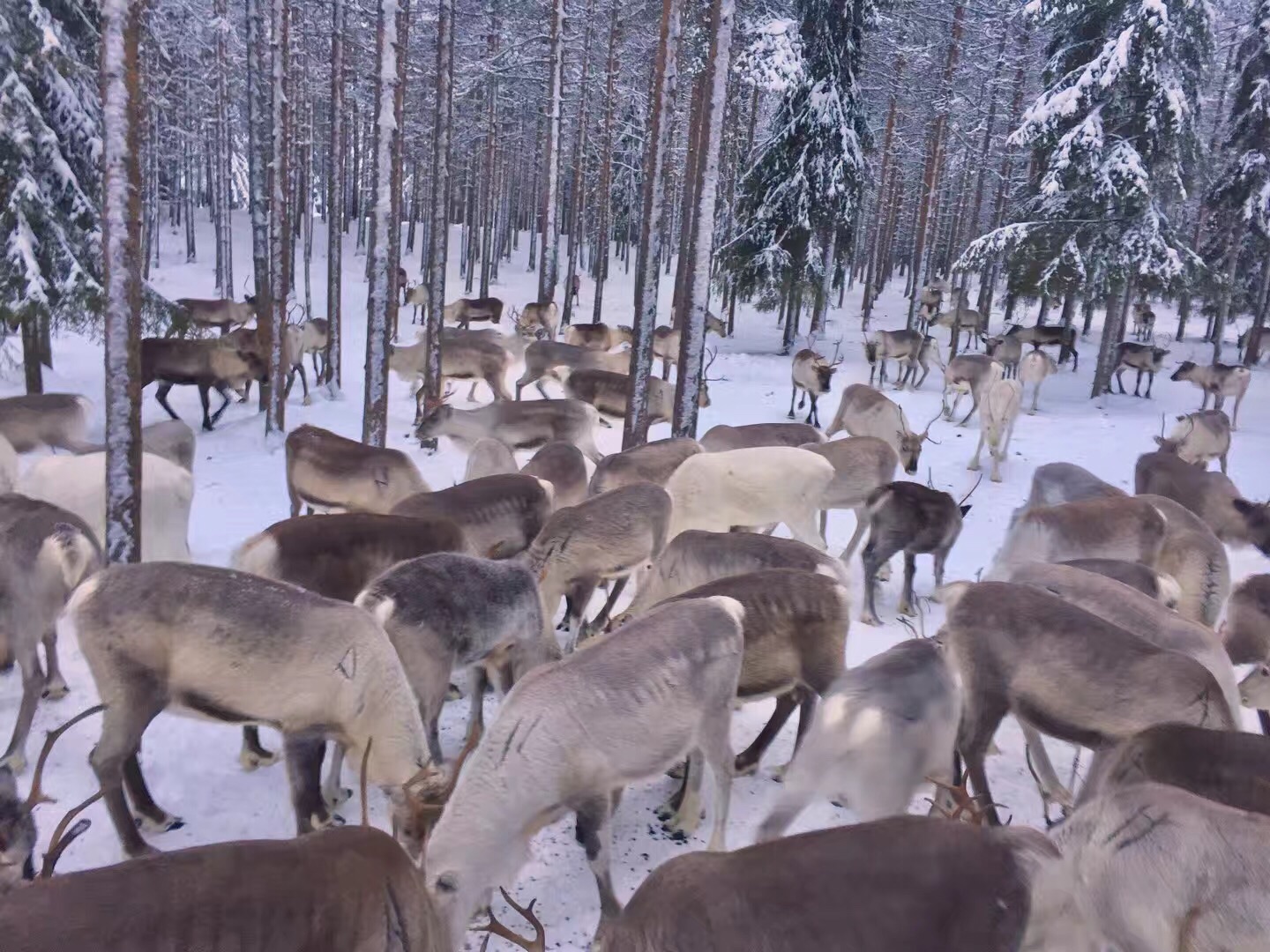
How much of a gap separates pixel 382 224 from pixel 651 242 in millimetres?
4134

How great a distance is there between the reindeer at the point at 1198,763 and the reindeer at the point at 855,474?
232 inches

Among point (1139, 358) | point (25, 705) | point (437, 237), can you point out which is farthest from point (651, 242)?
point (1139, 358)

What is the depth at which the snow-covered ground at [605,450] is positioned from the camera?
5.19 metres

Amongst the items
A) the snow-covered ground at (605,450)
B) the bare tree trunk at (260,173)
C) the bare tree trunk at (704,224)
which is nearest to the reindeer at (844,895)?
the snow-covered ground at (605,450)

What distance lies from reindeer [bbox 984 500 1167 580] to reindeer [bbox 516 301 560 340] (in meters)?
20.0

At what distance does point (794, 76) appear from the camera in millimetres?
22641

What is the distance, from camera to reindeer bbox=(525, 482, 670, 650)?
7.48m

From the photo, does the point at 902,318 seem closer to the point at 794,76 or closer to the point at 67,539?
the point at 794,76

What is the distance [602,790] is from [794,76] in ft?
72.1

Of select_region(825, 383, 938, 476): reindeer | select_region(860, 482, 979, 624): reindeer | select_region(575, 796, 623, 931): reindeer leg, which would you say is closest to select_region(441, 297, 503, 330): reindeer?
select_region(825, 383, 938, 476): reindeer

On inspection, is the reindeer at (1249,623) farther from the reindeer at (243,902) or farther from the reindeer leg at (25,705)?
the reindeer leg at (25,705)

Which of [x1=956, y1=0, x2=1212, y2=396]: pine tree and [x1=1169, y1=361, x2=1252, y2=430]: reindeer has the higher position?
[x1=956, y1=0, x2=1212, y2=396]: pine tree

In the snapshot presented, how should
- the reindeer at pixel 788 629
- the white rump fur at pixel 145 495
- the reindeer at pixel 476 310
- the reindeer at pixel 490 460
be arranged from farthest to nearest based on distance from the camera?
the reindeer at pixel 476 310 < the reindeer at pixel 490 460 < the white rump fur at pixel 145 495 < the reindeer at pixel 788 629

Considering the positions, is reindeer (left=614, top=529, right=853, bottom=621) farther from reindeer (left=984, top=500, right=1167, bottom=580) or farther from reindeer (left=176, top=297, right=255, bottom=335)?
reindeer (left=176, top=297, right=255, bottom=335)
